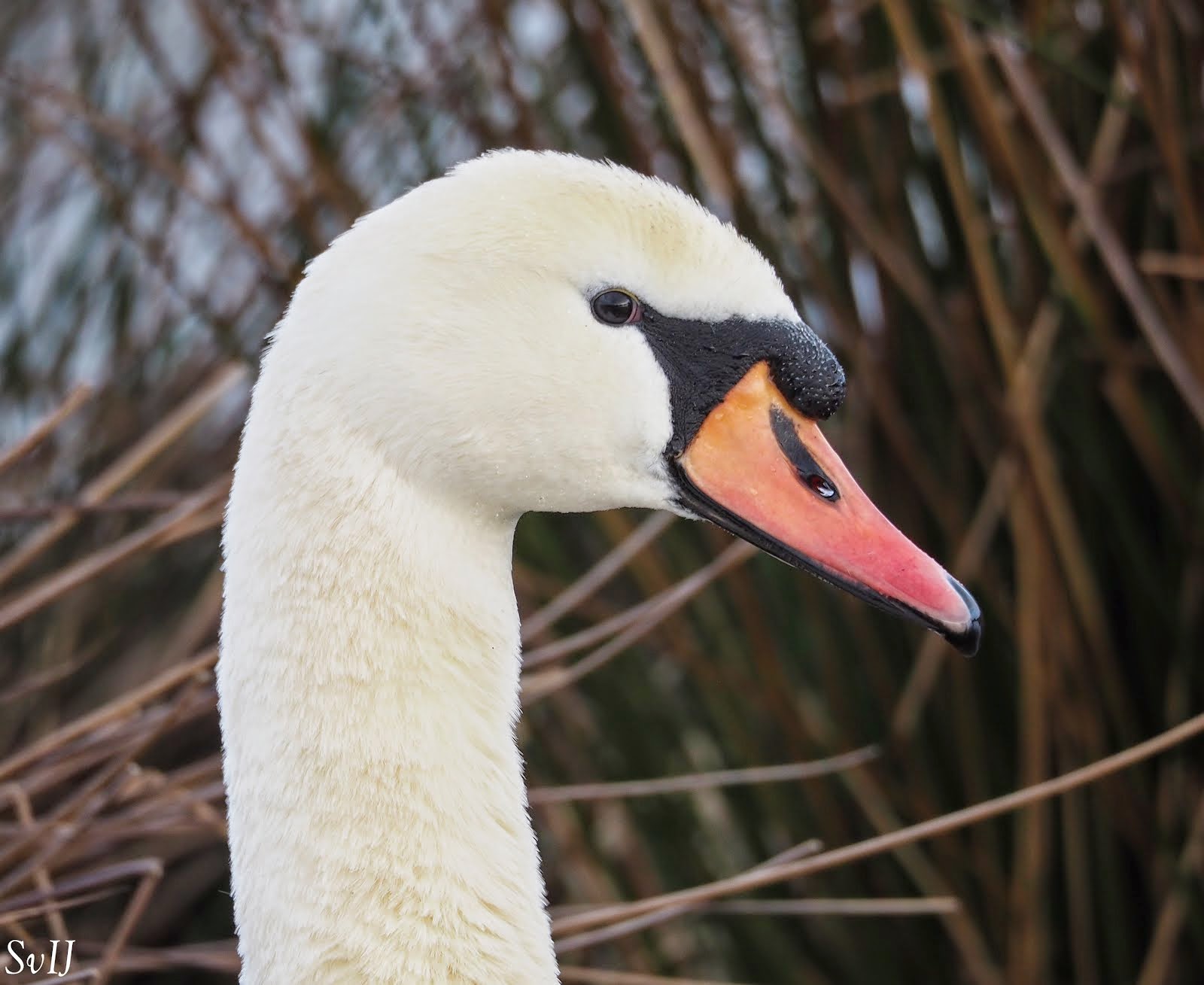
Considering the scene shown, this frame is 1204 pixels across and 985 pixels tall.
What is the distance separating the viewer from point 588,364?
1.31 meters

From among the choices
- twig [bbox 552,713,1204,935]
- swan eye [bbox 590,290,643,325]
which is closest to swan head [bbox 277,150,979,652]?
swan eye [bbox 590,290,643,325]

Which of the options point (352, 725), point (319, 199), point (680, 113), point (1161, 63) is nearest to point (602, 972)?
point (352, 725)

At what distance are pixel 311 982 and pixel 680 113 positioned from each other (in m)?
1.28

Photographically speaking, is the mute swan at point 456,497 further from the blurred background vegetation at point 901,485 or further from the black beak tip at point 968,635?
the blurred background vegetation at point 901,485

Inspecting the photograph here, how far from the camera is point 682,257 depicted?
1304 mm

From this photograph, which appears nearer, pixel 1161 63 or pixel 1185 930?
pixel 1161 63

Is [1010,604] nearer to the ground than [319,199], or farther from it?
nearer to the ground

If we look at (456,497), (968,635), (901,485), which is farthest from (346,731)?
(901,485)

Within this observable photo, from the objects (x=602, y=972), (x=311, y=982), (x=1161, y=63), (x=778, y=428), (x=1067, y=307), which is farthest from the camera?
(x=1067, y=307)

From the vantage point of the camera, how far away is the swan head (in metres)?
1.25

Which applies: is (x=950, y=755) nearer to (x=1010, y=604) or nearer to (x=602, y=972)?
(x=1010, y=604)

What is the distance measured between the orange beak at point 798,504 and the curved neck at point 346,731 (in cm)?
23

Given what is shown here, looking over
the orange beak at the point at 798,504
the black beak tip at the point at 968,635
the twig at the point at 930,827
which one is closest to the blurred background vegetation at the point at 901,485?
the twig at the point at 930,827

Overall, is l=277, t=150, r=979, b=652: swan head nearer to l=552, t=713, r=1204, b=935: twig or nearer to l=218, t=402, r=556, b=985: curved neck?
l=218, t=402, r=556, b=985: curved neck
